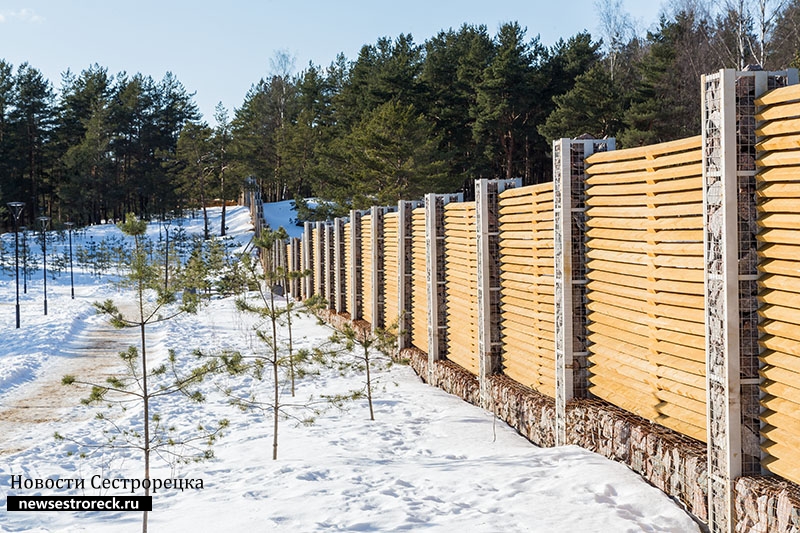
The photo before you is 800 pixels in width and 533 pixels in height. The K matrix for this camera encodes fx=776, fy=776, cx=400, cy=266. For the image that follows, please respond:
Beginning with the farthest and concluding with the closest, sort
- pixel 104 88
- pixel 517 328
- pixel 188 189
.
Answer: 1. pixel 104 88
2. pixel 188 189
3. pixel 517 328

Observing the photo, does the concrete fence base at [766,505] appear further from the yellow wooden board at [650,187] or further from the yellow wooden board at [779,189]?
the yellow wooden board at [650,187]

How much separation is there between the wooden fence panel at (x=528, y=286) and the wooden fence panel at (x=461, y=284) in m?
0.86

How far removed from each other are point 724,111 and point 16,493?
7.30 meters

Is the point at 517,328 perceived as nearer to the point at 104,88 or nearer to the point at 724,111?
the point at 724,111

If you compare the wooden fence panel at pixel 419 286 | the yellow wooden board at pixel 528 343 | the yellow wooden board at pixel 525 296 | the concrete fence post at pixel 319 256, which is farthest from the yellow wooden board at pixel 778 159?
the concrete fence post at pixel 319 256

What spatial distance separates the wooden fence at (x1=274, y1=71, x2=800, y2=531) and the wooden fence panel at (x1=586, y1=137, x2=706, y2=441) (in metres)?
0.01

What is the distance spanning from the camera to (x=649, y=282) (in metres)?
5.95

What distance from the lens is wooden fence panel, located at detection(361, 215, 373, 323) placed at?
16.2 m

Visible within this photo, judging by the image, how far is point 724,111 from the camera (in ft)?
15.5

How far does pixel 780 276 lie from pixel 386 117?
3021cm

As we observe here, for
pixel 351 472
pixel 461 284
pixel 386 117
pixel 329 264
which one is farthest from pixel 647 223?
pixel 386 117

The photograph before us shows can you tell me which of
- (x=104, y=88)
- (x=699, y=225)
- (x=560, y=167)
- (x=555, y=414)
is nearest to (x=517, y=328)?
(x=555, y=414)

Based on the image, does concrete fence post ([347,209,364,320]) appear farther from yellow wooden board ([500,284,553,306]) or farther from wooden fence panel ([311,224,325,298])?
yellow wooden board ([500,284,553,306])

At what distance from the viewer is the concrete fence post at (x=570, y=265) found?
709 centimetres
